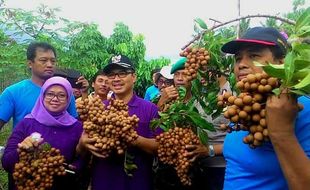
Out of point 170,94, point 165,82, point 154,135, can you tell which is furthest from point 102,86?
point 154,135

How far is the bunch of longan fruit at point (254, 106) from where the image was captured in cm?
131

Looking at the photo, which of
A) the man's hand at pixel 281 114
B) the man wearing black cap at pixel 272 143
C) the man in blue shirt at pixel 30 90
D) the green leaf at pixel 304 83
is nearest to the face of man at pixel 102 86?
the man in blue shirt at pixel 30 90

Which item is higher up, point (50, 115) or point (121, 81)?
point (121, 81)

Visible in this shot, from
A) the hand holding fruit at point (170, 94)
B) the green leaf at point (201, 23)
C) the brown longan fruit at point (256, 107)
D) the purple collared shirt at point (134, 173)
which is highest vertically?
the green leaf at point (201, 23)

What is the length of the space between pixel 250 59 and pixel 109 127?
1045 mm

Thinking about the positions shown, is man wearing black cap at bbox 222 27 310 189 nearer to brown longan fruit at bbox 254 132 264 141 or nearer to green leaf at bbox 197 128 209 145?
brown longan fruit at bbox 254 132 264 141

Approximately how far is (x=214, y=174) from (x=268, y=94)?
1646 millimetres

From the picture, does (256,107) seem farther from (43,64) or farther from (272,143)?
(43,64)

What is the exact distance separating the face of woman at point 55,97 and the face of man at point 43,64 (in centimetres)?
77

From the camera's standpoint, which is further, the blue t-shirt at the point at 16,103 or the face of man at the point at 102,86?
the face of man at the point at 102,86

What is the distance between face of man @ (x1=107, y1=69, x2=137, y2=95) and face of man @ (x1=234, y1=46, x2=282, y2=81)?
4.39 feet

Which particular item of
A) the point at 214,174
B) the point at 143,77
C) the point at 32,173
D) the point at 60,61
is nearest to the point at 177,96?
the point at 214,174

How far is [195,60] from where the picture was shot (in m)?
2.27

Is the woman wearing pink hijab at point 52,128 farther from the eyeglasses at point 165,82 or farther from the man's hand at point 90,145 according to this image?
the eyeglasses at point 165,82
